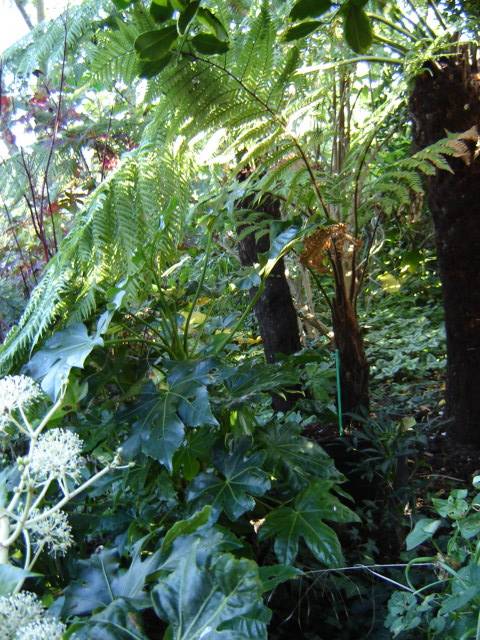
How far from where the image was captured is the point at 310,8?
1.09m

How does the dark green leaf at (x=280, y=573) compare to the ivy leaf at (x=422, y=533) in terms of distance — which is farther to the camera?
the ivy leaf at (x=422, y=533)

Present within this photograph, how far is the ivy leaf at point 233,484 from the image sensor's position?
3.73ft

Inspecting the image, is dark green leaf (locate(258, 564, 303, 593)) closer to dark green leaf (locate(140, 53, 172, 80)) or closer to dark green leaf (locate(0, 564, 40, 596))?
dark green leaf (locate(0, 564, 40, 596))

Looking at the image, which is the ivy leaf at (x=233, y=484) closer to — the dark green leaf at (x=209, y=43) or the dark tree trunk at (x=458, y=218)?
the dark green leaf at (x=209, y=43)

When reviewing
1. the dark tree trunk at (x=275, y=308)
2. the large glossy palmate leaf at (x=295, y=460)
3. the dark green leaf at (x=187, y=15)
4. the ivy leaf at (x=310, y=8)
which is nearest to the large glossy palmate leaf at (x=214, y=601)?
the large glossy palmate leaf at (x=295, y=460)

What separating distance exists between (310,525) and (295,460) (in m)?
0.19

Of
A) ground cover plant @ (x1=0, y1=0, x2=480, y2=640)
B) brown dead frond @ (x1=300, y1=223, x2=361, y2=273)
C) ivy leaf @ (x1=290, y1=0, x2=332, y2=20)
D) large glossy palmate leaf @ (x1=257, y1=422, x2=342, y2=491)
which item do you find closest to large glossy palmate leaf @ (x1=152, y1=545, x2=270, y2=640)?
ground cover plant @ (x1=0, y1=0, x2=480, y2=640)

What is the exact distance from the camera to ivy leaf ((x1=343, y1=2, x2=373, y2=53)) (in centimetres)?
113

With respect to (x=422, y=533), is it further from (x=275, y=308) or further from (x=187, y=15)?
(x=275, y=308)

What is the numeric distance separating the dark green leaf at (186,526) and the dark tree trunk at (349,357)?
1153mm

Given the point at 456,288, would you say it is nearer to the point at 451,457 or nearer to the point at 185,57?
the point at 451,457

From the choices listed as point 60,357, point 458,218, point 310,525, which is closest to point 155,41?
point 60,357

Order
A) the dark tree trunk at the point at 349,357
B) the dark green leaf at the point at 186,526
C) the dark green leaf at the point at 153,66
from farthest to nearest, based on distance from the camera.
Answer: the dark tree trunk at the point at 349,357 → the dark green leaf at the point at 153,66 → the dark green leaf at the point at 186,526

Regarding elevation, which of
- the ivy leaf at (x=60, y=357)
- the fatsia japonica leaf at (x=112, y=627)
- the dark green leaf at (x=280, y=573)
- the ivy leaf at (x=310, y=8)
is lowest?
the dark green leaf at (x=280, y=573)
